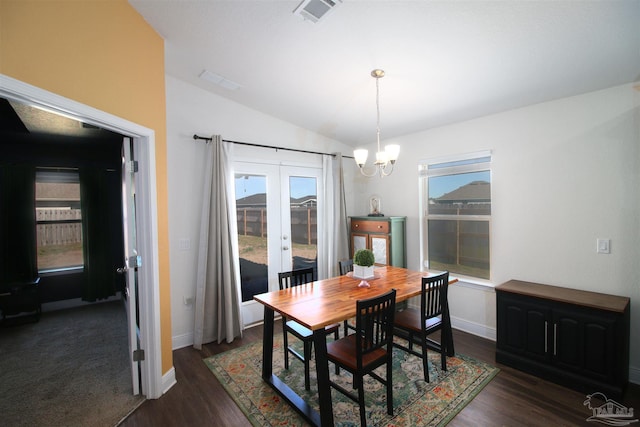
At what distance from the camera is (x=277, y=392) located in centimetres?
230

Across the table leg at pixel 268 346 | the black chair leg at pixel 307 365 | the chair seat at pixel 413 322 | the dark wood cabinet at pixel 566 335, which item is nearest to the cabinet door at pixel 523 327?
the dark wood cabinet at pixel 566 335

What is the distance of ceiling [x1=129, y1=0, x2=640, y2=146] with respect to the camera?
1.82 m

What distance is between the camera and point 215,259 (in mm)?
3205

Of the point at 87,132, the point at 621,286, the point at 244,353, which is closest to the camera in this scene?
the point at 621,286

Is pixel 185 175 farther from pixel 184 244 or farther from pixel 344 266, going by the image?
pixel 344 266

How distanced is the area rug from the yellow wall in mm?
678

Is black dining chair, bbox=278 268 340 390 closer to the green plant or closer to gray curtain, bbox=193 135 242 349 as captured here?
the green plant

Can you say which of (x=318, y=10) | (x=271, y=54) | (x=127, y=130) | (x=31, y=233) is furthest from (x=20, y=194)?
(x=318, y=10)

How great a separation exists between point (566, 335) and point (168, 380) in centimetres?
344

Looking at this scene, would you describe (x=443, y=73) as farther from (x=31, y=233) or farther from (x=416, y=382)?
(x=31, y=233)

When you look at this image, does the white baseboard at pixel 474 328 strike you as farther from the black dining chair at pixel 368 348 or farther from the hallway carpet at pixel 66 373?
the hallway carpet at pixel 66 373

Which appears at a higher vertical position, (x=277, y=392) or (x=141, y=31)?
(x=141, y=31)

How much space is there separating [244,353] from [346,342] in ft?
4.51
